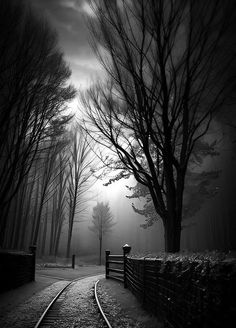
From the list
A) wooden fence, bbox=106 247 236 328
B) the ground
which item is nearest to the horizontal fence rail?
wooden fence, bbox=106 247 236 328

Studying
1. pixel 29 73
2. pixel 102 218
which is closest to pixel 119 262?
pixel 29 73

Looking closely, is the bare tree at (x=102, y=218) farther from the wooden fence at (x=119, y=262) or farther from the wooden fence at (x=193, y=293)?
the wooden fence at (x=193, y=293)

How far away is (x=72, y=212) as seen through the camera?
27.8 m

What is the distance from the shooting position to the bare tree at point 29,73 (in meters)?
9.65

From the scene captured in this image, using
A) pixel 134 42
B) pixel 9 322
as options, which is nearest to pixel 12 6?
pixel 134 42

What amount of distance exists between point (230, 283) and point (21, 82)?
9953 millimetres

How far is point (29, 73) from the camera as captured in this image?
420 inches

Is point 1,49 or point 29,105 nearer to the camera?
point 1,49

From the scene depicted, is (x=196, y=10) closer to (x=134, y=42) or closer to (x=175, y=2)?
(x=175, y=2)

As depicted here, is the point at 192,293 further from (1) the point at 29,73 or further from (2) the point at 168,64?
(1) the point at 29,73

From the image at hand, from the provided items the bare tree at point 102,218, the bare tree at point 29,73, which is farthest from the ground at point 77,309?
the bare tree at point 102,218

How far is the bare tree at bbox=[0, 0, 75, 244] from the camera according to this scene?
9648 mm

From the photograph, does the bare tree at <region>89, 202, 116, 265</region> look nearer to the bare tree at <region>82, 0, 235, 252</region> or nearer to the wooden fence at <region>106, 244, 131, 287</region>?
the wooden fence at <region>106, 244, 131, 287</region>

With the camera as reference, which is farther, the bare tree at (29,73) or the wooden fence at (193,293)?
the bare tree at (29,73)
